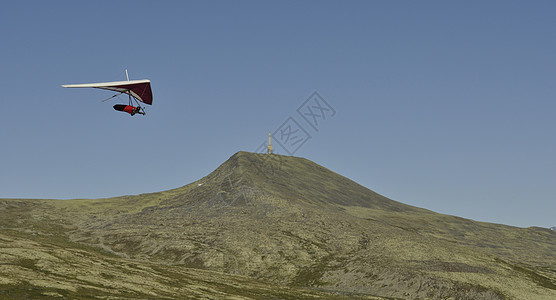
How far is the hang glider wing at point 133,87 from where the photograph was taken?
8162 centimetres

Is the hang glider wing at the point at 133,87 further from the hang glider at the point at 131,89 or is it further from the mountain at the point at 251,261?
the mountain at the point at 251,261

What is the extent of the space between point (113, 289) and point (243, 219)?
109 metres

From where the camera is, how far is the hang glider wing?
8162 centimetres

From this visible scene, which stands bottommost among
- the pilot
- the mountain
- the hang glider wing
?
the mountain

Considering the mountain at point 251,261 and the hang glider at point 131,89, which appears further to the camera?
the mountain at point 251,261

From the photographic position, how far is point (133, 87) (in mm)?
84500

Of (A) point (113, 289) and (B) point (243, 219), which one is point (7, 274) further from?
(B) point (243, 219)

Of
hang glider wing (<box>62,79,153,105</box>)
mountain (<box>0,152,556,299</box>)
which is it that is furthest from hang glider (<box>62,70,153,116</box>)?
mountain (<box>0,152,556,299</box>)

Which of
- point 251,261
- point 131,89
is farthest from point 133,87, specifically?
point 251,261

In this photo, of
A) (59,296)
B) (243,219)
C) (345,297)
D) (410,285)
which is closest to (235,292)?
(345,297)

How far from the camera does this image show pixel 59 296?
71125 millimetres

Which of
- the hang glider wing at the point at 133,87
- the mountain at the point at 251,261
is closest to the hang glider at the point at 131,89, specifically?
the hang glider wing at the point at 133,87

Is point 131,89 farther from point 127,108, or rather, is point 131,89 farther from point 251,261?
point 251,261

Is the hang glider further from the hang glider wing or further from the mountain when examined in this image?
the mountain
